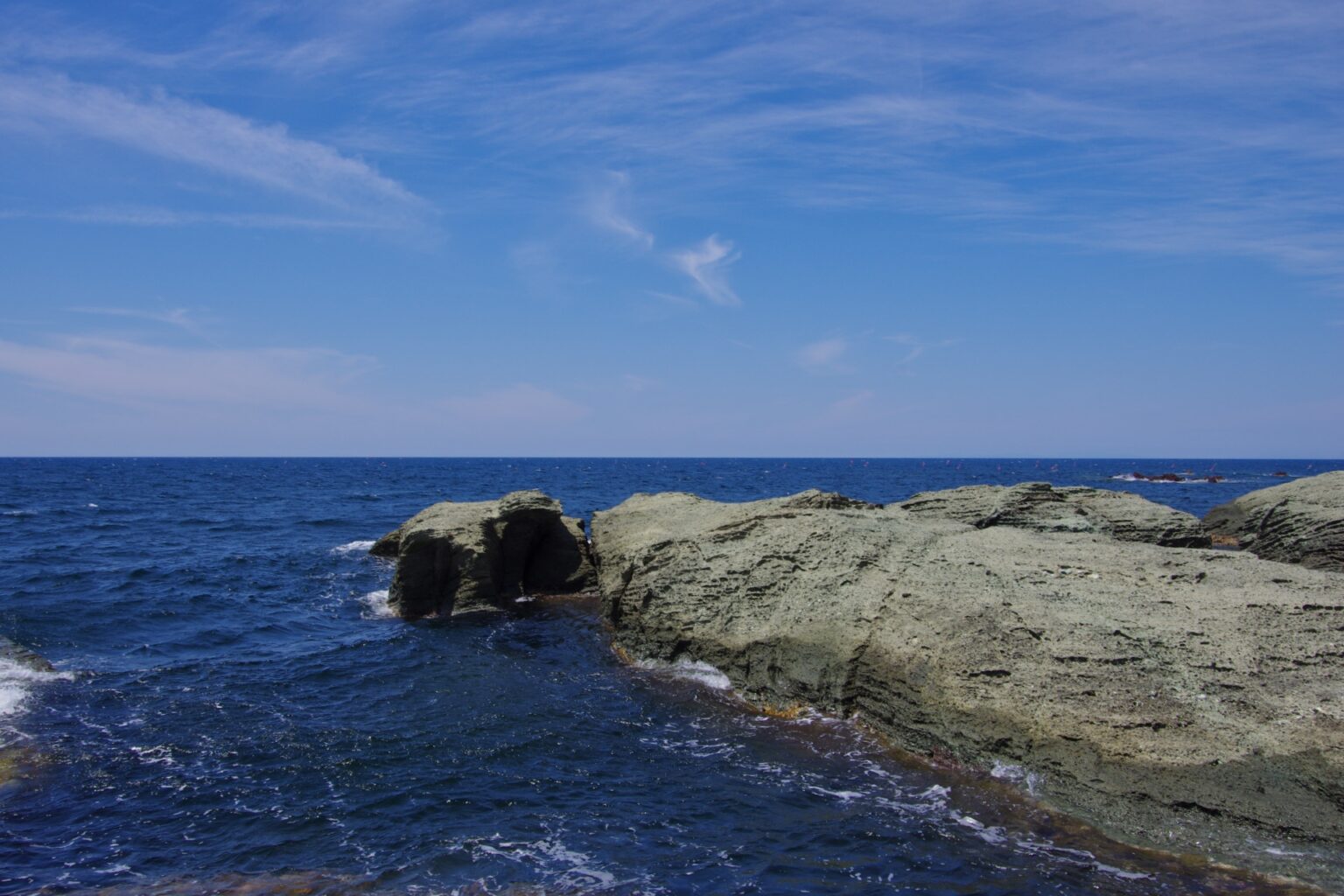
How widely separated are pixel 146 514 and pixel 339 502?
14579 mm

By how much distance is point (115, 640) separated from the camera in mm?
20812

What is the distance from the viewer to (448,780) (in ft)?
40.7

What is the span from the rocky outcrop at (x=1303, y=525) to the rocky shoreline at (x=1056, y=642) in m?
0.16

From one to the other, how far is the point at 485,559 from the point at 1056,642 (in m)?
16.1

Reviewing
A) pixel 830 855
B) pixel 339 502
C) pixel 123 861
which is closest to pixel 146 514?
pixel 339 502

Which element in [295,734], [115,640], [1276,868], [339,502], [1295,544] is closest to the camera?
[1276,868]

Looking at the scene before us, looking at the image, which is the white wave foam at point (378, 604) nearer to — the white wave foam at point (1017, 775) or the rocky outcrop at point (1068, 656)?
the rocky outcrop at point (1068, 656)

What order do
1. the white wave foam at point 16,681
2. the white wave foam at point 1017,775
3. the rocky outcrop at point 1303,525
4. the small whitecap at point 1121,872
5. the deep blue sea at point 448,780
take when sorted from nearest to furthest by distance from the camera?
the small whitecap at point 1121,872, the deep blue sea at point 448,780, the white wave foam at point 1017,775, the white wave foam at point 16,681, the rocky outcrop at point 1303,525

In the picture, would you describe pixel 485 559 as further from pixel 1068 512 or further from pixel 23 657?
pixel 1068 512

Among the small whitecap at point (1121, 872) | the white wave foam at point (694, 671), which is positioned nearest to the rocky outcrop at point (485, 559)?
the white wave foam at point (694, 671)

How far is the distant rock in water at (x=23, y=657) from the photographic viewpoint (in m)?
18.1

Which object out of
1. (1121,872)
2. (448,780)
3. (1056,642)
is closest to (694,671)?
(448,780)

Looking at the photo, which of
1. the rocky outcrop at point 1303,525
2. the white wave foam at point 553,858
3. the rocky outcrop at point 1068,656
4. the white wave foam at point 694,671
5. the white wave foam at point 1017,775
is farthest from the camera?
the rocky outcrop at point 1303,525

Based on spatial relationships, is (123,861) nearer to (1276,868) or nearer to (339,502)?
(1276,868)
